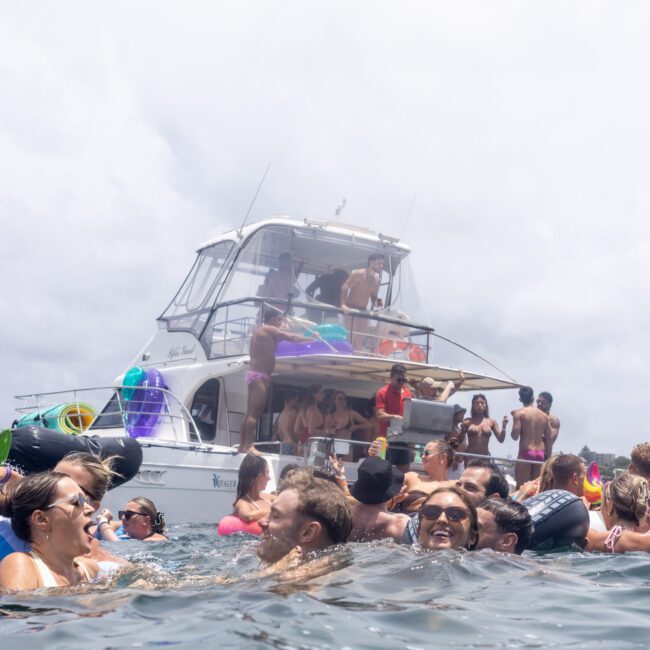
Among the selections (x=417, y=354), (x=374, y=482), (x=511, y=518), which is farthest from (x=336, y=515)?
(x=417, y=354)

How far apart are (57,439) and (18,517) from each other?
146 centimetres

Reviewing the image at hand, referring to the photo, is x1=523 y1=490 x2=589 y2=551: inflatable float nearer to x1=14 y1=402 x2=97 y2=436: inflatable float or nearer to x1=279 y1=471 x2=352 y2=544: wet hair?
x1=279 y1=471 x2=352 y2=544: wet hair

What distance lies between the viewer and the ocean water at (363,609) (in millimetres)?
3545

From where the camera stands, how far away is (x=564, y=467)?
7.79m

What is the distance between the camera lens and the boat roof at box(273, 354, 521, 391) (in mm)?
12289

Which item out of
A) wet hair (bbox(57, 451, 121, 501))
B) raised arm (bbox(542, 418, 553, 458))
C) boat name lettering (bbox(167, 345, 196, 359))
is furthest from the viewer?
boat name lettering (bbox(167, 345, 196, 359))

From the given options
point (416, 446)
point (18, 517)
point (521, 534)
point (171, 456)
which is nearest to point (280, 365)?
point (171, 456)

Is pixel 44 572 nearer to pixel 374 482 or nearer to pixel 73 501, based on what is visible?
pixel 73 501

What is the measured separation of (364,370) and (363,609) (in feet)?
29.7

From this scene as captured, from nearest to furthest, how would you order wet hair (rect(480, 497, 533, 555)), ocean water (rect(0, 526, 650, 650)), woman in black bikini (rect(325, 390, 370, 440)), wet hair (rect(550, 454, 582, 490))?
ocean water (rect(0, 526, 650, 650)), wet hair (rect(480, 497, 533, 555)), wet hair (rect(550, 454, 582, 490)), woman in black bikini (rect(325, 390, 370, 440))

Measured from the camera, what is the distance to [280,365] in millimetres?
12844

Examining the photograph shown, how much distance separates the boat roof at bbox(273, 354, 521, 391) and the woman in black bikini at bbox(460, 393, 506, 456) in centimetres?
54

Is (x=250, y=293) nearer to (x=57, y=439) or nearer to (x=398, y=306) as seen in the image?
(x=398, y=306)

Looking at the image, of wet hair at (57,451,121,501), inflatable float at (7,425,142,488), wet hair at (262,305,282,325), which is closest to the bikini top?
wet hair at (57,451,121,501)
